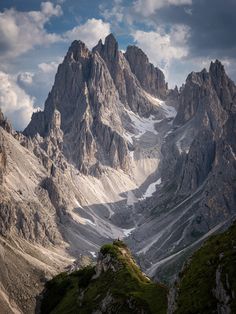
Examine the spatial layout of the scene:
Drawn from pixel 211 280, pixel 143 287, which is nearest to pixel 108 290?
pixel 143 287

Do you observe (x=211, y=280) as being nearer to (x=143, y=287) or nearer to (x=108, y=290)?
(x=143, y=287)

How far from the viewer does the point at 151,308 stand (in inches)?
1999

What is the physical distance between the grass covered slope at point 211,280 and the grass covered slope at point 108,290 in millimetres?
8871

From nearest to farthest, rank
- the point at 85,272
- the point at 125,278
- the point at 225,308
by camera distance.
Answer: the point at 225,308 → the point at 125,278 → the point at 85,272

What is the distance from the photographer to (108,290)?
193 feet

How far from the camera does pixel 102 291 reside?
60.3 m

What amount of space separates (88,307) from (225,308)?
27.8 metres

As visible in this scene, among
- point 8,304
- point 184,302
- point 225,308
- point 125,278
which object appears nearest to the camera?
point 225,308

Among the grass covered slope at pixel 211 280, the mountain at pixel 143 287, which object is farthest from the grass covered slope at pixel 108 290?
the grass covered slope at pixel 211 280

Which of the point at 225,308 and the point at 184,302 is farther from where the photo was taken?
the point at 184,302

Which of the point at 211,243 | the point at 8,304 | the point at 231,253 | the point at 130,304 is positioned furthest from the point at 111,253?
the point at 8,304

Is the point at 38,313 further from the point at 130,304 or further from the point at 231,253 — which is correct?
the point at 231,253

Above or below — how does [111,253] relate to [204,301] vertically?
above

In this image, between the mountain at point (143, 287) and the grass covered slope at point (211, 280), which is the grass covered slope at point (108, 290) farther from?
the grass covered slope at point (211, 280)
